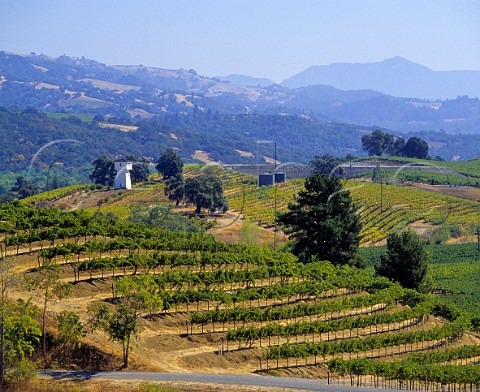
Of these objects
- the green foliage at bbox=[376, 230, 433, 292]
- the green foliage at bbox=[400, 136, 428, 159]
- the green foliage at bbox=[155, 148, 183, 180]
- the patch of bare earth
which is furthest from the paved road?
the green foliage at bbox=[400, 136, 428, 159]

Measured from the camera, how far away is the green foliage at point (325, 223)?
6294cm

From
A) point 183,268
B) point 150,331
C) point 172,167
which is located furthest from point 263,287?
point 172,167

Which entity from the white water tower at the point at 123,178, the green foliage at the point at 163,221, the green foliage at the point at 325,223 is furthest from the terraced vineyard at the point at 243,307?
the white water tower at the point at 123,178

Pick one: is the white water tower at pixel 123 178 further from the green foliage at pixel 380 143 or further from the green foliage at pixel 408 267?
the green foliage at pixel 380 143

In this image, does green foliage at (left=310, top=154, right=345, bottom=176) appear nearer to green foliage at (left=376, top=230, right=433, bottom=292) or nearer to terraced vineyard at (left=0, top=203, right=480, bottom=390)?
green foliage at (left=376, top=230, right=433, bottom=292)

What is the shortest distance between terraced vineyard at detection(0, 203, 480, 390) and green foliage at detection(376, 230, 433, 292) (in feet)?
19.6

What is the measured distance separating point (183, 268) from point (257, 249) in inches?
308

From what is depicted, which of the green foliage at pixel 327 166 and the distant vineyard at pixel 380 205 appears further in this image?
the green foliage at pixel 327 166

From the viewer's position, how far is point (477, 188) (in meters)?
126

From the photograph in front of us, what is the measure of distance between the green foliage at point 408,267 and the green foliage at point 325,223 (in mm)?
4226

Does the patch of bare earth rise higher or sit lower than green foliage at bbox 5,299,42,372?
lower

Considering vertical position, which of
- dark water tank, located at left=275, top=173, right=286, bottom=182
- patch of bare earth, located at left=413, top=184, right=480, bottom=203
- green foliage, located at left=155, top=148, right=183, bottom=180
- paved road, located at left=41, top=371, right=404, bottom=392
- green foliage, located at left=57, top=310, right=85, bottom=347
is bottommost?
paved road, located at left=41, top=371, right=404, bottom=392

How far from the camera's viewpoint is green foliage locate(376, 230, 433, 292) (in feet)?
192

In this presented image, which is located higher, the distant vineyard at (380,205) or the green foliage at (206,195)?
the green foliage at (206,195)
